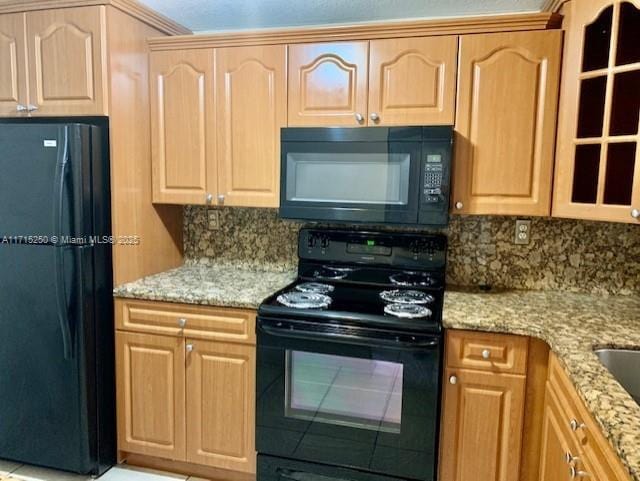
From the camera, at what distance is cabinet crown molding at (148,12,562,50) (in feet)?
6.23

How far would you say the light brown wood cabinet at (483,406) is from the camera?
1733mm

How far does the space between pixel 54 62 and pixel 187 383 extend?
5.06 feet

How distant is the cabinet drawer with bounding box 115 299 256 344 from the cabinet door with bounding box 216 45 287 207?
1.82 feet

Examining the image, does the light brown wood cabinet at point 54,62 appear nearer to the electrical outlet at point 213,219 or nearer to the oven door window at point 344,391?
the electrical outlet at point 213,219

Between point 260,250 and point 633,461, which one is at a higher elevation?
point 260,250

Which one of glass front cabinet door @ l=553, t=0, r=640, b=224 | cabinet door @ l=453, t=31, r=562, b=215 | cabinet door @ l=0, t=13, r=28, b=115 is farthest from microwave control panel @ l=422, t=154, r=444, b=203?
cabinet door @ l=0, t=13, r=28, b=115

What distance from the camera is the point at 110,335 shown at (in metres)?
2.14

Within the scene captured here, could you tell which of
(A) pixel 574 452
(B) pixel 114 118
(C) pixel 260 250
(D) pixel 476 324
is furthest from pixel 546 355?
(B) pixel 114 118

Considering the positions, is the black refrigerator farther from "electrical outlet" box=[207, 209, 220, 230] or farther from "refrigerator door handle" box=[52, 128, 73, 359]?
"electrical outlet" box=[207, 209, 220, 230]

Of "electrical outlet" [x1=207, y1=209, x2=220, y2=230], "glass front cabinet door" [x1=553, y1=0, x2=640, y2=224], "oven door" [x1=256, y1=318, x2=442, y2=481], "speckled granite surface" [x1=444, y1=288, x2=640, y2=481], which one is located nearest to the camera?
"speckled granite surface" [x1=444, y1=288, x2=640, y2=481]

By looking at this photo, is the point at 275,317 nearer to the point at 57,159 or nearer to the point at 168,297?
the point at 168,297

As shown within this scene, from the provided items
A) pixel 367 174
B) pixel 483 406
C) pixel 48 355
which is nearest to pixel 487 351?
pixel 483 406

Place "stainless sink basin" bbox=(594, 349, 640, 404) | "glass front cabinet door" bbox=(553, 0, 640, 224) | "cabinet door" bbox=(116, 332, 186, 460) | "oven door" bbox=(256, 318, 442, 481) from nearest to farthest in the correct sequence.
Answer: "stainless sink basin" bbox=(594, 349, 640, 404)
"glass front cabinet door" bbox=(553, 0, 640, 224)
"oven door" bbox=(256, 318, 442, 481)
"cabinet door" bbox=(116, 332, 186, 460)

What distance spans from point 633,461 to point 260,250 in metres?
1.96
